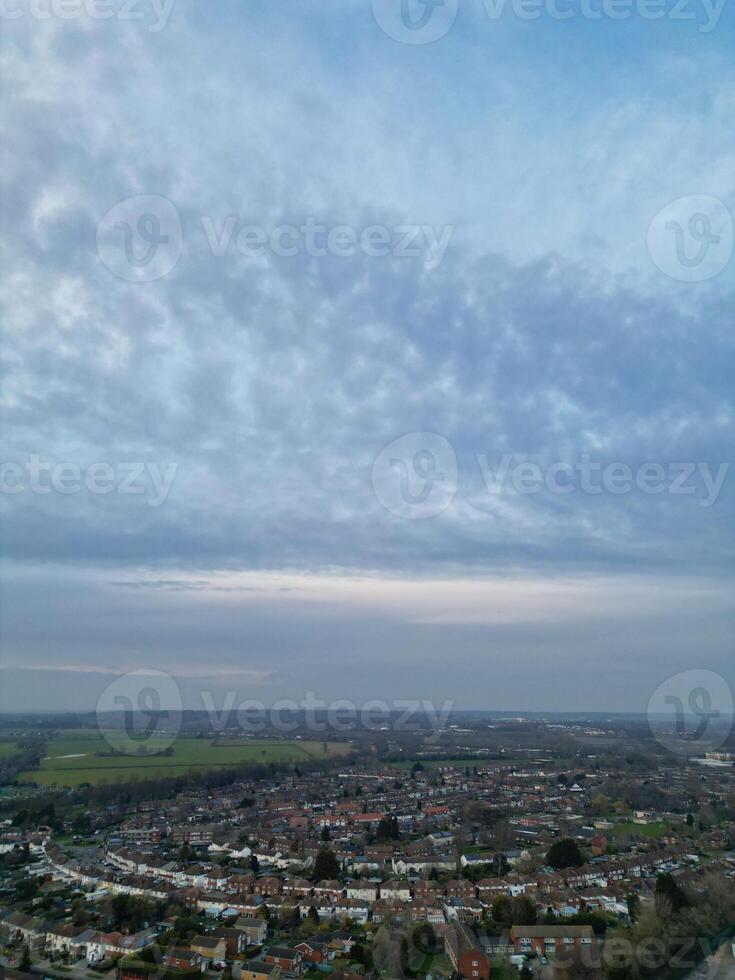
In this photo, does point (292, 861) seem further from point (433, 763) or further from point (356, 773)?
point (433, 763)

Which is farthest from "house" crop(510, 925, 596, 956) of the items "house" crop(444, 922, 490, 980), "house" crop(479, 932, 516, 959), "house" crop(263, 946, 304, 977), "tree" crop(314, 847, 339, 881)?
"tree" crop(314, 847, 339, 881)

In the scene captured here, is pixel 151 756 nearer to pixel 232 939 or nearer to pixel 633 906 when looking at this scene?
pixel 232 939

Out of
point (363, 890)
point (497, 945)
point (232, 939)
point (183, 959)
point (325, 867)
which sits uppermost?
point (183, 959)

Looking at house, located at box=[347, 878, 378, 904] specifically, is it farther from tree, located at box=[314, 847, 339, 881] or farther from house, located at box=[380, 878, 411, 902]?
tree, located at box=[314, 847, 339, 881]

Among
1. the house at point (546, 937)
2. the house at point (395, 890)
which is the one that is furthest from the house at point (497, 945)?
the house at point (395, 890)

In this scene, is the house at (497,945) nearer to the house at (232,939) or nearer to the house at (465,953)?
the house at (465,953)

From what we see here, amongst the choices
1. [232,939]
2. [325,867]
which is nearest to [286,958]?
[232,939]
